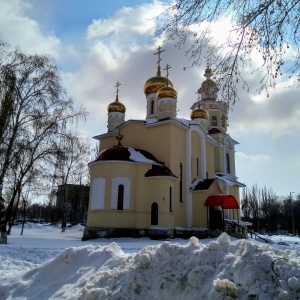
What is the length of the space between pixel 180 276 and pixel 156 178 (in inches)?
579

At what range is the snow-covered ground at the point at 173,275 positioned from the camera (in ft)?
12.8

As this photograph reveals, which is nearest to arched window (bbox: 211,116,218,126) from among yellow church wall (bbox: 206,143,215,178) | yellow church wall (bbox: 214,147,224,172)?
yellow church wall (bbox: 214,147,224,172)

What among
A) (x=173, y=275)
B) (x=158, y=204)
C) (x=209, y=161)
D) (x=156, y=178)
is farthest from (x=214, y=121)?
(x=173, y=275)

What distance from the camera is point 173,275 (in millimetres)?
4668

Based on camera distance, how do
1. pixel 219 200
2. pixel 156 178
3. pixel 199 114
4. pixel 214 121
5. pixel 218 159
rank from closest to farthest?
pixel 156 178 < pixel 219 200 < pixel 199 114 < pixel 218 159 < pixel 214 121

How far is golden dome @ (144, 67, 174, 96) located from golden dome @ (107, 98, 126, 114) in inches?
95.7

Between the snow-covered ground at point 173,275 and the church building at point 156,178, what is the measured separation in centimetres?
1237

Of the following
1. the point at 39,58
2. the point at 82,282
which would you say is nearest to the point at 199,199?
the point at 39,58

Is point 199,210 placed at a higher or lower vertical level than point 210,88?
lower

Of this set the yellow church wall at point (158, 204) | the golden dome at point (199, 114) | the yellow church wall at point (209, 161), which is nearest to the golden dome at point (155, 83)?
the golden dome at point (199, 114)

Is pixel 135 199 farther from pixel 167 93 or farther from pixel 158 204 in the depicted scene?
pixel 167 93

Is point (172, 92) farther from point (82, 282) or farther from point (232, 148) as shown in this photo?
point (82, 282)

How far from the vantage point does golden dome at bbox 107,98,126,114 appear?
2692 centimetres

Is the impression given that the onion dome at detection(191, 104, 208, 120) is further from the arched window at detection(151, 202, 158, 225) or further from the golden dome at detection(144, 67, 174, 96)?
the arched window at detection(151, 202, 158, 225)
